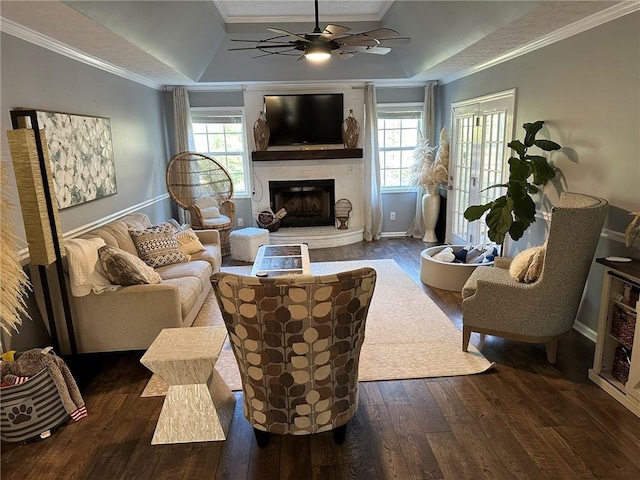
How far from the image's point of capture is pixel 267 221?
22.3ft

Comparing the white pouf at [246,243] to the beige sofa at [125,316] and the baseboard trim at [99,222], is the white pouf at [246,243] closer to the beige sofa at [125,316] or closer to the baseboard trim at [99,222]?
the baseboard trim at [99,222]

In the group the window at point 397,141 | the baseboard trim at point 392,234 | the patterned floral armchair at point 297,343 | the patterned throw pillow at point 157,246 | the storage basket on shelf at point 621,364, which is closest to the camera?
the patterned floral armchair at point 297,343

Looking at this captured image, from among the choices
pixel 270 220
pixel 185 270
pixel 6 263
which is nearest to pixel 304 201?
pixel 270 220

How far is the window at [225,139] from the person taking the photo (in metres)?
6.79

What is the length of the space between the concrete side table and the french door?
3666 mm

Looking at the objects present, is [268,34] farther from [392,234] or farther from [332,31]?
[392,234]

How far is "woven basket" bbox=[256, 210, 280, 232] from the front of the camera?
679 centimetres

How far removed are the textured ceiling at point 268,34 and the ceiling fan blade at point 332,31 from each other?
3.76ft

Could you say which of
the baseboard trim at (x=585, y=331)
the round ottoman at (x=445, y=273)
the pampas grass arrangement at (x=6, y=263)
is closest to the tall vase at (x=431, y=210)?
the round ottoman at (x=445, y=273)

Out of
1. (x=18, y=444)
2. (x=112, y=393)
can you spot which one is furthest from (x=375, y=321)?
(x=18, y=444)

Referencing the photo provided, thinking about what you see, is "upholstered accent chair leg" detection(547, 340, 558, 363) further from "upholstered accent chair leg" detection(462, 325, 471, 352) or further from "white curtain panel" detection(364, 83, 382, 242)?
"white curtain panel" detection(364, 83, 382, 242)

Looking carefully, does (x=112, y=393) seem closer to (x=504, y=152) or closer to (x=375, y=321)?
(x=375, y=321)

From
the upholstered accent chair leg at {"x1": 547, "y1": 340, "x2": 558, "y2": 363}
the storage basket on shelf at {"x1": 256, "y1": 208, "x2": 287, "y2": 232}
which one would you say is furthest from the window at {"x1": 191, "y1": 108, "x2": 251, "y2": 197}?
the upholstered accent chair leg at {"x1": 547, "y1": 340, "x2": 558, "y2": 363}

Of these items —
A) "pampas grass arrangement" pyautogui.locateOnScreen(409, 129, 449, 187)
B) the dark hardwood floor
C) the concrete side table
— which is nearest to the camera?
the dark hardwood floor
